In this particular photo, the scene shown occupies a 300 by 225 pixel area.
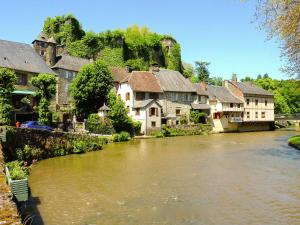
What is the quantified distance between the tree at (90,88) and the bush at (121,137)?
6676 millimetres

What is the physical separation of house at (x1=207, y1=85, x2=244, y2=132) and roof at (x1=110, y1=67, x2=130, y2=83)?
15040mm

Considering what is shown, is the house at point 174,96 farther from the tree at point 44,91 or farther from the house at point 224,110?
the tree at point 44,91

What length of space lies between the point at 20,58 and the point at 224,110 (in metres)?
32.9

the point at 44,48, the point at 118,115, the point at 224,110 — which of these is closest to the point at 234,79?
the point at 224,110

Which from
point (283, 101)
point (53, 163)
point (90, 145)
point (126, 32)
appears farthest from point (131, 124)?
point (283, 101)

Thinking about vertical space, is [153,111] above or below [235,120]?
above

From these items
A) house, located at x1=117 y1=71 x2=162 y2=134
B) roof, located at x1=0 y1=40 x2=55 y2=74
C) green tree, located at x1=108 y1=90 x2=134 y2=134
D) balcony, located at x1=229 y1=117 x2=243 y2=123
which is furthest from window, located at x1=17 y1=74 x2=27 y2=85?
balcony, located at x1=229 y1=117 x2=243 y2=123

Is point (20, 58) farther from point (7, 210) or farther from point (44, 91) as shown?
point (7, 210)

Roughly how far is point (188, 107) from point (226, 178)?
118 ft

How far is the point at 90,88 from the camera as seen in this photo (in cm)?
4328

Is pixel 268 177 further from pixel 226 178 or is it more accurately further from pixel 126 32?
pixel 126 32

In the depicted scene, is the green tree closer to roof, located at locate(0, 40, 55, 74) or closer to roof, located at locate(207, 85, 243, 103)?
roof, located at locate(0, 40, 55, 74)

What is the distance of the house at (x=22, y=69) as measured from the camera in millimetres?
38666

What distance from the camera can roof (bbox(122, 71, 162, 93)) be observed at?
4924 cm
